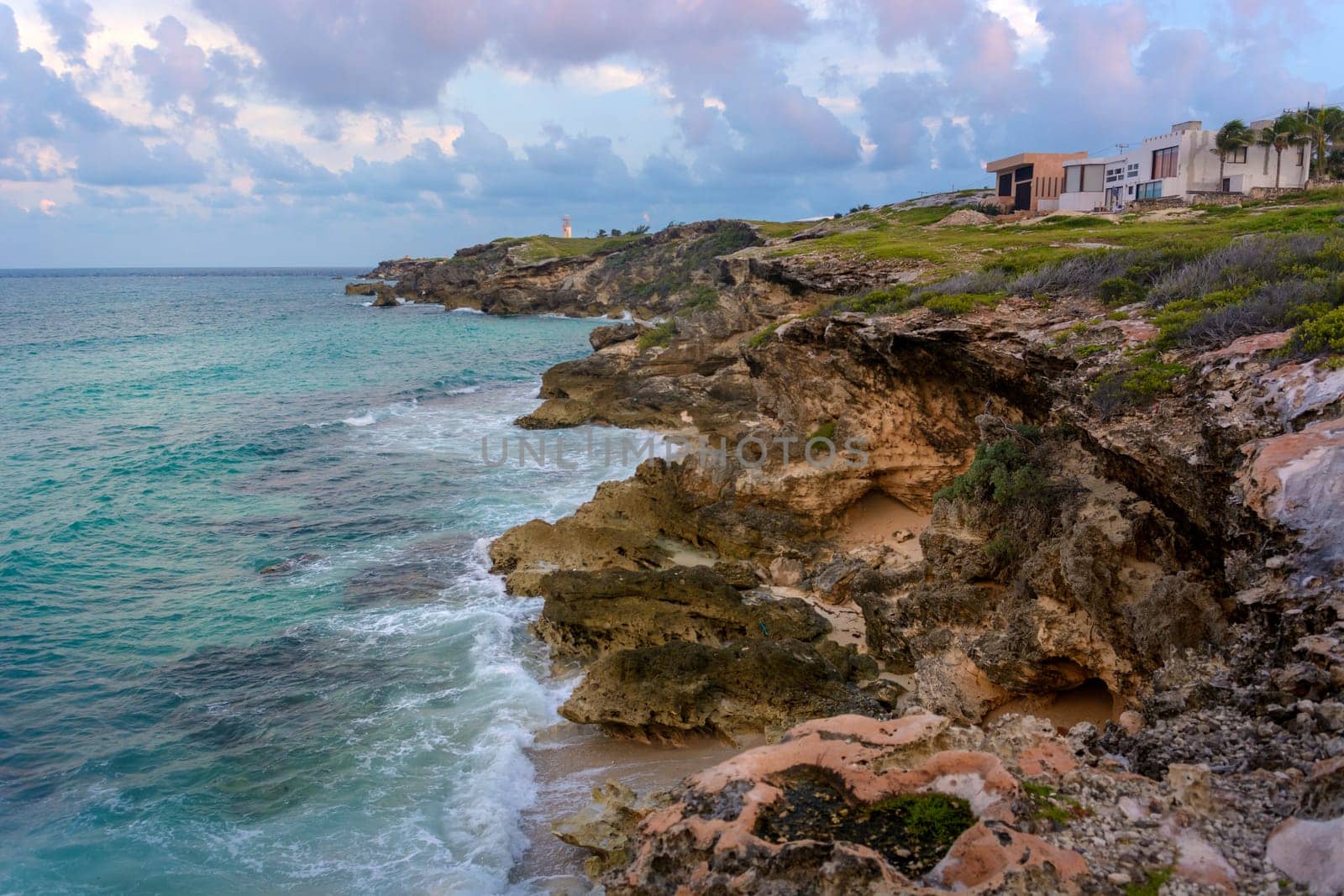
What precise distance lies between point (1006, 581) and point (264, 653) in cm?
1379

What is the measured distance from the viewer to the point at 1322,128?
112 feet

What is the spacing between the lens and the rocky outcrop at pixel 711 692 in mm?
12570

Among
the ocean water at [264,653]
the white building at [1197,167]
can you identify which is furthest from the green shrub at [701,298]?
the white building at [1197,167]

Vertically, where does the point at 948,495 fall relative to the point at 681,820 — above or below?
above

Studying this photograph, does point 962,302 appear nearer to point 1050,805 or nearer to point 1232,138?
point 1050,805

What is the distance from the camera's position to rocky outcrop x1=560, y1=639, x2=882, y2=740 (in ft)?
41.2

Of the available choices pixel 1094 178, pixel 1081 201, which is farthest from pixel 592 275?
pixel 1081 201

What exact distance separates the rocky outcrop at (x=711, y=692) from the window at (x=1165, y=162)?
117 feet

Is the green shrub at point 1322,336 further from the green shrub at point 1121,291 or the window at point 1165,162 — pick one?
the window at point 1165,162

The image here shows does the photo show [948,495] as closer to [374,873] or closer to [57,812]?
[374,873]

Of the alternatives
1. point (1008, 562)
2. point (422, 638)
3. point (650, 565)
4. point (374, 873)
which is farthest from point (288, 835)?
point (1008, 562)

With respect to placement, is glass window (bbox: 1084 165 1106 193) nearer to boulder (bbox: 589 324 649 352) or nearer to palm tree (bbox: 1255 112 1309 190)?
palm tree (bbox: 1255 112 1309 190)

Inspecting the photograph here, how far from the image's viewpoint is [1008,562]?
13.2 meters

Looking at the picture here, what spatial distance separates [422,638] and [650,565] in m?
5.18
